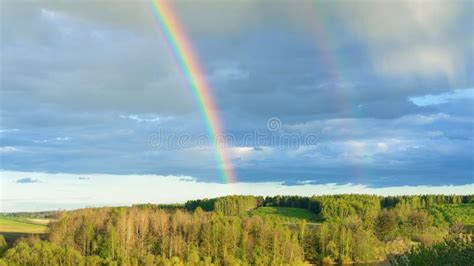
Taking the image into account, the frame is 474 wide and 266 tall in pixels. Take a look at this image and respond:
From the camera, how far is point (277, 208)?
638 ft

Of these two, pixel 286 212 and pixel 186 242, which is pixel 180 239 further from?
pixel 286 212

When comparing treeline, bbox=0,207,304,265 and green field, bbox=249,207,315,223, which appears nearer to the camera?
treeline, bbox=0,207,304,265

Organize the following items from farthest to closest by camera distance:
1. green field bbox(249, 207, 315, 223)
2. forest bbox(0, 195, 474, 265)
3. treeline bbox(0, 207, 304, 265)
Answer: green field bbox(249, 207, 315, 223) → treeline bbox(0, 207, 304, 265) → forest bbox(0, 195, 474, 265)

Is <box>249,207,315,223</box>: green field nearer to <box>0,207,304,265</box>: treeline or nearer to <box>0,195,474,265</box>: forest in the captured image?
<box>0,195,474,265</box>: forest

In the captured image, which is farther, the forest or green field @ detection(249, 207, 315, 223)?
green field @ detection(249, 207, 315, 223)

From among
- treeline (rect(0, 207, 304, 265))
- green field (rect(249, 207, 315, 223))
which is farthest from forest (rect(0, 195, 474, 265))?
green field (rect(249, 207, 315, 223))

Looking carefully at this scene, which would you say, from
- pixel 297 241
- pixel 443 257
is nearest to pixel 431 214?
pixel 297 241

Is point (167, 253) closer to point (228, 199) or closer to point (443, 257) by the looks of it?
point (443, 257)

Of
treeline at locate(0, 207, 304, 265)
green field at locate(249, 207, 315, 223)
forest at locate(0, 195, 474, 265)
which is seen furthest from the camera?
green field at locate(249, 207, 315, 223)

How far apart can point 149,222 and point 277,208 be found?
9605cm

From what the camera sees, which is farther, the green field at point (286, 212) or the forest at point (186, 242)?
the green field at point (286, 212)

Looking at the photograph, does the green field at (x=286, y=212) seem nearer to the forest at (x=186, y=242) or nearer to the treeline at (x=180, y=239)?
the forest at (x=186, y=242)

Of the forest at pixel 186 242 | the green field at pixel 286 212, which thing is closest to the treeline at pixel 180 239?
the forest at pixel 186 242

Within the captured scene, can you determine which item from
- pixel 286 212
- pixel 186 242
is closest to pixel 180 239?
pixel 186 242
